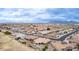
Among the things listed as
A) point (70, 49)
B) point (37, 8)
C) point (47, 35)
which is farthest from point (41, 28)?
point (70, 49)

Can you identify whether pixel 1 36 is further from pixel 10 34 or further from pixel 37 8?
pixel 37 8
